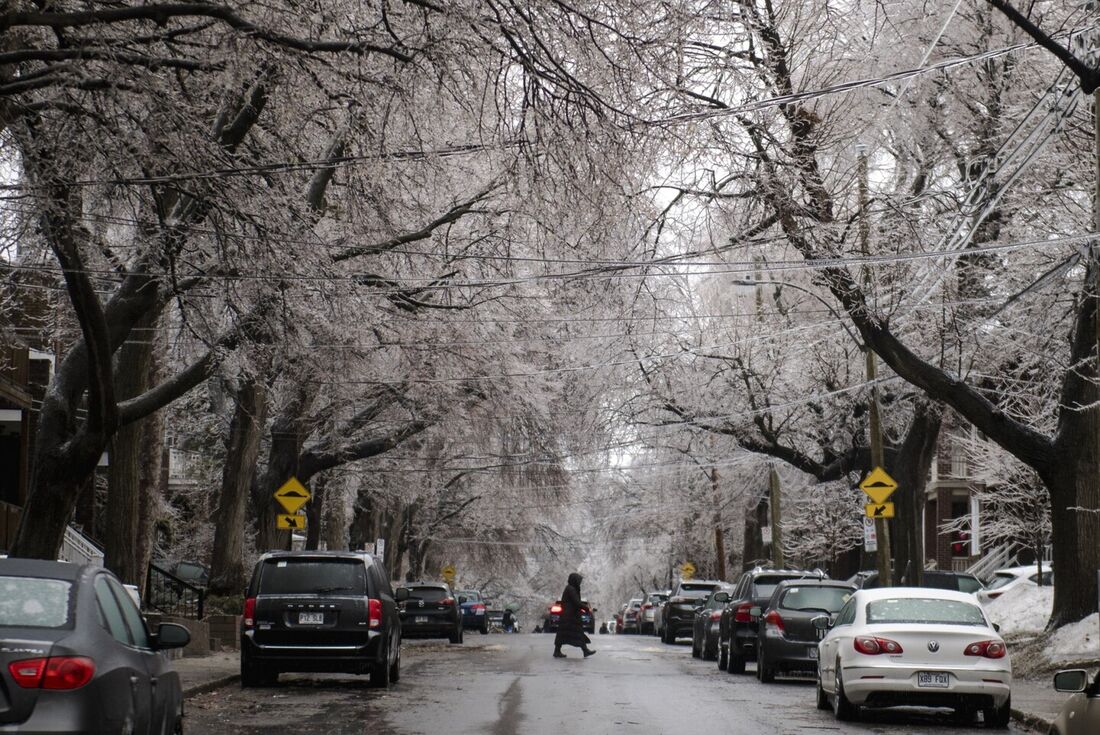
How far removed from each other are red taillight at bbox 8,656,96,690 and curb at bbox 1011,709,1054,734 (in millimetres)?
10345

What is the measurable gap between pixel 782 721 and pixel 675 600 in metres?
24.8

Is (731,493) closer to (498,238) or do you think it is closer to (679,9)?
(498,238)

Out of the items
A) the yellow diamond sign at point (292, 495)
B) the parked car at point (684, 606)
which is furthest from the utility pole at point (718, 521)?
the yellow diamond sign at point (292, 495)

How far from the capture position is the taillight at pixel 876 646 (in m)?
15.5

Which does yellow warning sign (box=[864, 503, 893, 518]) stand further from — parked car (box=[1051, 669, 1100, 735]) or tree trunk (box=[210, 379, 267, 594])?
parked car (box=[1051, 669, 1100, 735])

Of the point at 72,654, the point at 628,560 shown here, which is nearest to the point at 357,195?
the point at 72,654

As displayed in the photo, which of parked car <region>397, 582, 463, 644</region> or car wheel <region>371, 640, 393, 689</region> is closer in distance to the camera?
A: car wheel <region>371, 640, 393, 689</region>

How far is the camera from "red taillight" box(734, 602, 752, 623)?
2475 cm

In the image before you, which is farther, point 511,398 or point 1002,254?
point 511,398

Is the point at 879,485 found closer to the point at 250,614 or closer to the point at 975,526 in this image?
the point at 250,614

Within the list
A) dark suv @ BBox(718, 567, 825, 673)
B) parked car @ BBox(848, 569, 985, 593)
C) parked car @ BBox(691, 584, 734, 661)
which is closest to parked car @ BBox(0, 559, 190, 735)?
dark suv @ BBox(718, 567, 825, 673)

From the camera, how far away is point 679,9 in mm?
11188

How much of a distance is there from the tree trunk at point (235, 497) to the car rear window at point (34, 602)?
21859 mm

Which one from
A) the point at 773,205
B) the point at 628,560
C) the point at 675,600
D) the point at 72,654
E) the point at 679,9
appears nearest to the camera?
the point at 72,654
